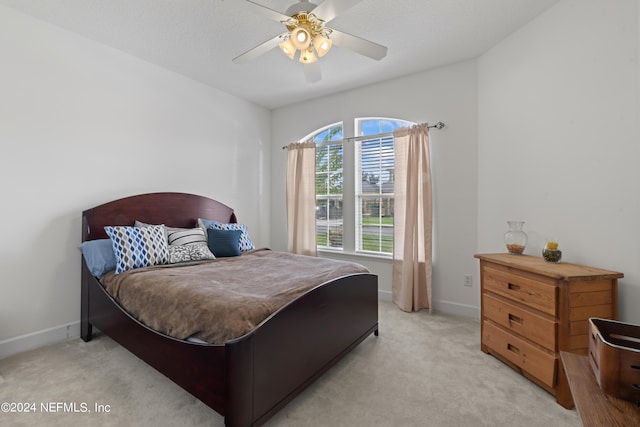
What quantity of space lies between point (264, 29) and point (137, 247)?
86.2 inches

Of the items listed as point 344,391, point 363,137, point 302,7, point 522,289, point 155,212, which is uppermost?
point 302,7

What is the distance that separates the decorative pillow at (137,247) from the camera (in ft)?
7.65

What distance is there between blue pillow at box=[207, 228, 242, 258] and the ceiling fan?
171 cm

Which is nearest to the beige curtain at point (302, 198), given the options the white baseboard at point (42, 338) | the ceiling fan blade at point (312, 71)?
the ceiling fan blade at point (312, 71)

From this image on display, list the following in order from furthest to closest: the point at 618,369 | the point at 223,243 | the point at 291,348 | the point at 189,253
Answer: the point at 223,243 < the point at 189,253 < the point at 291,348 < the point at 618,369

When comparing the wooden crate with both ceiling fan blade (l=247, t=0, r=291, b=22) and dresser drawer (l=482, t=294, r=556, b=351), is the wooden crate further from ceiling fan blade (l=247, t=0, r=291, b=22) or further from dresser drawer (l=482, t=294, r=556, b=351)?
ceiling fan blade (l=247, t=0, r=291, b=22)

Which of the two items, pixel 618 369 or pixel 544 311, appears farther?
pixel 544 311

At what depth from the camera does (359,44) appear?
2.01 meters

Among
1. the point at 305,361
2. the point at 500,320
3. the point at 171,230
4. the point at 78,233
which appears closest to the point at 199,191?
the point at 171,230

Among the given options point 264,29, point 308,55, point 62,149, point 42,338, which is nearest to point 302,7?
point 308,55

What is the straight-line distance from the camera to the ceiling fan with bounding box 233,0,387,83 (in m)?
1.68

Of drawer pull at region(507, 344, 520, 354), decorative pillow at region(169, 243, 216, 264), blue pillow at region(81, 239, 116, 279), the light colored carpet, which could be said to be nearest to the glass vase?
drawer pull at region(507, 344, 520, 354)

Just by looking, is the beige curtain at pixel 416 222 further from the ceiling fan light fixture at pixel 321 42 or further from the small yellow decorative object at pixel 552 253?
the ceiling fan light fixture at pixel 321 42

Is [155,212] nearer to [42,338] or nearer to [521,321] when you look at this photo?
[42,338]
